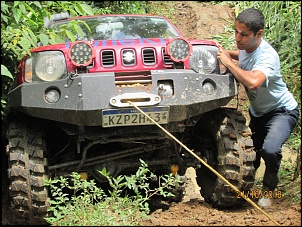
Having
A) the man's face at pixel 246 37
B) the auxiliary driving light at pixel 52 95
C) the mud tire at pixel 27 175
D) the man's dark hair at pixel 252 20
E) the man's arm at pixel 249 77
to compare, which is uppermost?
the man's dark hair at pixel 252 20

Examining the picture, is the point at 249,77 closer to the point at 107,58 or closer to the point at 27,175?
the point at 107,58

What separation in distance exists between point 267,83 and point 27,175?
2.20 m

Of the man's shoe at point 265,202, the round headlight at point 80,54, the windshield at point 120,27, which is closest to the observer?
the round headlight at point 80,54

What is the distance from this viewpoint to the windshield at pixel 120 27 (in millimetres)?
5980

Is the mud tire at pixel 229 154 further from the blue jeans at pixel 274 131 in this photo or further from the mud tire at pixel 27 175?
the mud tire at pixel 27 175

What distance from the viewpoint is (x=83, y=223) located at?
418 cm

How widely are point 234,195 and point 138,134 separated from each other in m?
1.07

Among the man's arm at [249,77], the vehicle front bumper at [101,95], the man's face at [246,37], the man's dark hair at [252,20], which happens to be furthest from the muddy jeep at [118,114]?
the man's dark hair at [252,20]

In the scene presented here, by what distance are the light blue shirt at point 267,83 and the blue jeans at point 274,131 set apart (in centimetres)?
6

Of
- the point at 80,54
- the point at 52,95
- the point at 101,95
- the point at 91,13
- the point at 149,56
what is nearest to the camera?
the point at 101,95

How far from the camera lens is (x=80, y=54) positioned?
16.2 feet

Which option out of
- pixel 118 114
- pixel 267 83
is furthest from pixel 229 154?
pixel 118 114

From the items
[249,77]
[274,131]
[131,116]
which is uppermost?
[249,77]
